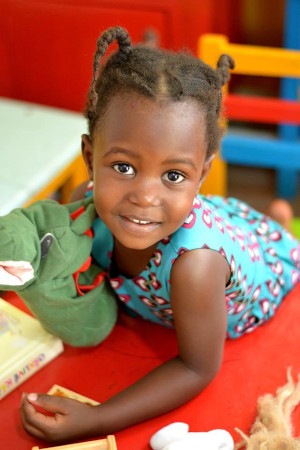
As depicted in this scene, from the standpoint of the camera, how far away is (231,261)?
844 mm

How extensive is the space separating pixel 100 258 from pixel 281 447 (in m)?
0.35

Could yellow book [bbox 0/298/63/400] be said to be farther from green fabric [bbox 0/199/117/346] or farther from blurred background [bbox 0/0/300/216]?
blurred background [bbox 0/0/300/216]

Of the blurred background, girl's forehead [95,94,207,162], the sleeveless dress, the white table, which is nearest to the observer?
girl's forehead [95,94,207,162]

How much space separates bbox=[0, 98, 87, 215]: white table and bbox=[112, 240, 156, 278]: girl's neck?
0.38 metres

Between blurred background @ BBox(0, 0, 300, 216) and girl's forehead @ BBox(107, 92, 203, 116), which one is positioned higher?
girl's forehead @ BBox(107, 92, 203, 116)

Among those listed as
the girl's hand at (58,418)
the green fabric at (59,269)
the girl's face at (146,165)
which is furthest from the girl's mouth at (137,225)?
the girl's hand at (58,418)

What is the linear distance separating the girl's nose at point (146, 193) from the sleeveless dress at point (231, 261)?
0.09 metres

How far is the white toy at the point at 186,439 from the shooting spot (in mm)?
773

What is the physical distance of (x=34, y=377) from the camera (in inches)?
36.0

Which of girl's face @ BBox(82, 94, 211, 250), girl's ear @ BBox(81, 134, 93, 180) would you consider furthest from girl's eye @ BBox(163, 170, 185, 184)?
girl's ear @ BBox(81, 134, 93, 180)

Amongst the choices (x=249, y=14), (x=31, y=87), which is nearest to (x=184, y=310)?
(x=31, y=87)

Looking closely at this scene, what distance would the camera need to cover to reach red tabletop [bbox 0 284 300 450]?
32.9 inches

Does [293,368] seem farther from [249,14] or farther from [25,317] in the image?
[249,14]

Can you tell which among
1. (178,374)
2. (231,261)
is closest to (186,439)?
(178,374)
